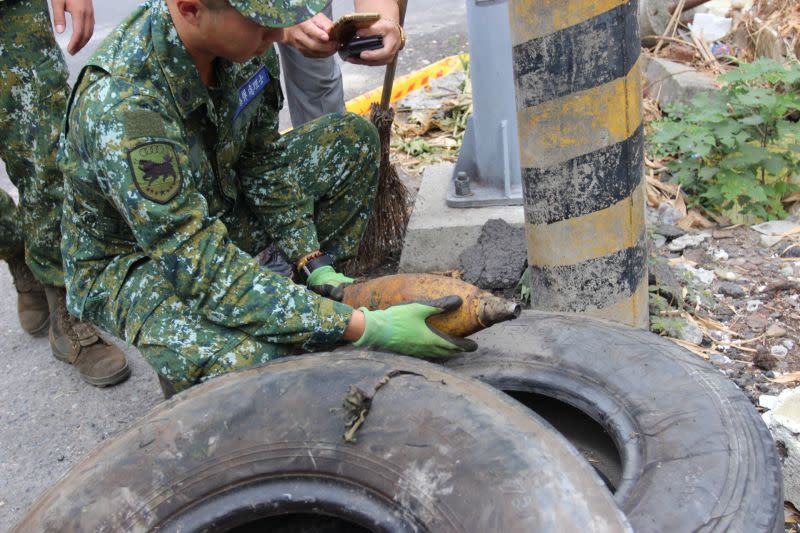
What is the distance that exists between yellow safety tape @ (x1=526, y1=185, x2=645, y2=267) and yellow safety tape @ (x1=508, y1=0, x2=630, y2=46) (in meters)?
0.54

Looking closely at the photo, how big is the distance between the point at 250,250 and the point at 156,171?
0.89 metres

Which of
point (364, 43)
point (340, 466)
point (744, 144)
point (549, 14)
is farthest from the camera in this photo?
point (744, 144)

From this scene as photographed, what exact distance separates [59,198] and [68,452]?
0.91 metres

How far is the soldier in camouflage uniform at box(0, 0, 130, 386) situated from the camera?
269 centimetres

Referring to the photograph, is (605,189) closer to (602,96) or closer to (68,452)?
(602,96)

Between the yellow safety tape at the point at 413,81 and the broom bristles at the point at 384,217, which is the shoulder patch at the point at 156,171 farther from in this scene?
the yellow safety tape at the point at 413,81

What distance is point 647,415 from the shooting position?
1.81 metres

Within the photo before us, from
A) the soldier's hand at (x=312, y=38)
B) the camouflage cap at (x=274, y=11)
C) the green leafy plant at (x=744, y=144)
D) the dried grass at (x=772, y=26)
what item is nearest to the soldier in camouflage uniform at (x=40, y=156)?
the soldier's hand at (x=312, y=38)

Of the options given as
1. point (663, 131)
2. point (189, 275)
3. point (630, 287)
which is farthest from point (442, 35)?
point (189, 275)

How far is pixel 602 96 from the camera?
2.15 m

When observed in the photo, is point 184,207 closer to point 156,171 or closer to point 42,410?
point 156,171

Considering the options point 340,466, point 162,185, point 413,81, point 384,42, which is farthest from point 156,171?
point 413,81

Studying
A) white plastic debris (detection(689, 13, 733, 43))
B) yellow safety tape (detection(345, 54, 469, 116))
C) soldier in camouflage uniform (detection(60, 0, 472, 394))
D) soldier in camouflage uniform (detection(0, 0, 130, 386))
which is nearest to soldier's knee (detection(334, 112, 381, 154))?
soldier in camouflage uniform (detection(60, 0, 472, 394))

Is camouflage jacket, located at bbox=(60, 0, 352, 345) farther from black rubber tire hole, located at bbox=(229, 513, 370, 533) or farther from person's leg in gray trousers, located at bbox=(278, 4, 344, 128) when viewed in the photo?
person's leg in gray trousers, located at bbox=(278, 4, 344, 128)
